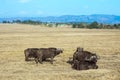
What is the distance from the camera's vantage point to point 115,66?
1998cm

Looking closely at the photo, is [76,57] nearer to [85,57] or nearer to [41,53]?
[85,57]

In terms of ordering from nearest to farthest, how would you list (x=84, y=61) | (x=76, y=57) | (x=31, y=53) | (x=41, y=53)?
(x=84, y=61)
(x=76, y=57)
(x=41, y=53)
(x=31, y=53)

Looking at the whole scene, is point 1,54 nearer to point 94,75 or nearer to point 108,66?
point 108,66

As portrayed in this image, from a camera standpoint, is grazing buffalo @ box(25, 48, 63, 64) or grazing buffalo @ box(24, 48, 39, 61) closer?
grazing buffalo @ box(25, 48, 63, 64)

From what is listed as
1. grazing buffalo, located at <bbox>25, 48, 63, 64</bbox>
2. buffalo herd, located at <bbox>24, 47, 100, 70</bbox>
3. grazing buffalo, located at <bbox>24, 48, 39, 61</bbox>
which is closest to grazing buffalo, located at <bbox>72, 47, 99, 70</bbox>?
buffalo herd, located at <bbox>24, 47, 100, 70</bbox>

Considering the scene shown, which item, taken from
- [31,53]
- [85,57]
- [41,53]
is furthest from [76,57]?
[31,53]

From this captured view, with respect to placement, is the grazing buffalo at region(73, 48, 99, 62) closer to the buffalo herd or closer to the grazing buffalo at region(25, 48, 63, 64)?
the buffalo herd

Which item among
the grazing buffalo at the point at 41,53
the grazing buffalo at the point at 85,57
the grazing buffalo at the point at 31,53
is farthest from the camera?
the grazing buffalo at the point at 31,53

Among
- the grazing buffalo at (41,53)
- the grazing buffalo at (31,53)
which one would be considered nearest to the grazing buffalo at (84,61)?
the grazing buffalo at (41,53)

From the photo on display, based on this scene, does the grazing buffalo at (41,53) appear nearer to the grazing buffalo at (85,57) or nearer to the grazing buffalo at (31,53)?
the grazing buffalo at (31,53)

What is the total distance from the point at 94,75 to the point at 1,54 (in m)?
10.8

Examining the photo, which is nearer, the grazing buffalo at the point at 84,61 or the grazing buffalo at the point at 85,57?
the grazing buffalo at the point at 84,61

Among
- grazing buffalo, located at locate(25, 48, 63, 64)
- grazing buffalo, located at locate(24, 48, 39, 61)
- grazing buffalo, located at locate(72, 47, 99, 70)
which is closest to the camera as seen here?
grazing buffalo, located at locate(72, 47, 99, 70)

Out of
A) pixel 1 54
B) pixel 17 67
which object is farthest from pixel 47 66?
pixel 1 54
